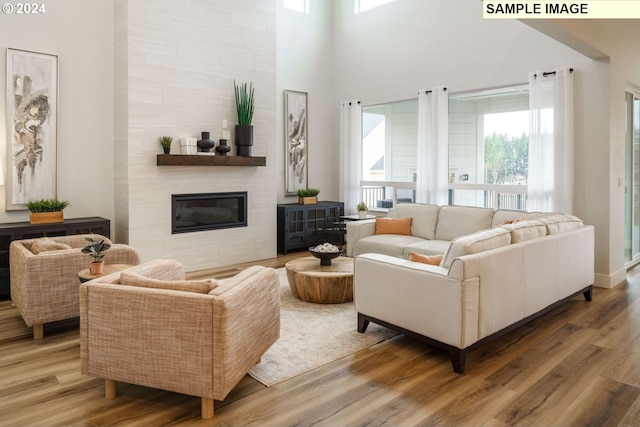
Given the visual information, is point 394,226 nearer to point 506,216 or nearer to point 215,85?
point 506,216

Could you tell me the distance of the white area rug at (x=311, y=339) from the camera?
9.47ft

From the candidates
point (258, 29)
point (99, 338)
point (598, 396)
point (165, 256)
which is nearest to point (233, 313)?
point (99, 338)

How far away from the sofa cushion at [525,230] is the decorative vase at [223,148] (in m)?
3.54

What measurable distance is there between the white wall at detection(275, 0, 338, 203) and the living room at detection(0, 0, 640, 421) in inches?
21.6

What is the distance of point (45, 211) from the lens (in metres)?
4.74

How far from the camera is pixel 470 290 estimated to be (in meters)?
2.76

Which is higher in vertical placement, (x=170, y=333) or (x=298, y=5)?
(x=298, y=5)

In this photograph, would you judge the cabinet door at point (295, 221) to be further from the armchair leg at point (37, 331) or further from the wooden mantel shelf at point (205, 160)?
the armchair leg at point (37, 331)

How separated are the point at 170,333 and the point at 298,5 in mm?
6628

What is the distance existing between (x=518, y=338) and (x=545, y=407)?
1058 millimetres

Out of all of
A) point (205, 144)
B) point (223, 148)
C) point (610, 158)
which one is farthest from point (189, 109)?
point (610, 158)

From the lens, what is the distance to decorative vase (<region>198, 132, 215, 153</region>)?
5.54m

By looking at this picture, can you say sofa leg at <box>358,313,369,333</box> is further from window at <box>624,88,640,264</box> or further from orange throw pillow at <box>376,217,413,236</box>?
window at <box>624,88,640,264</box>

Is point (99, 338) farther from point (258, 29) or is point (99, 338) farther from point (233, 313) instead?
point (258, 29)
